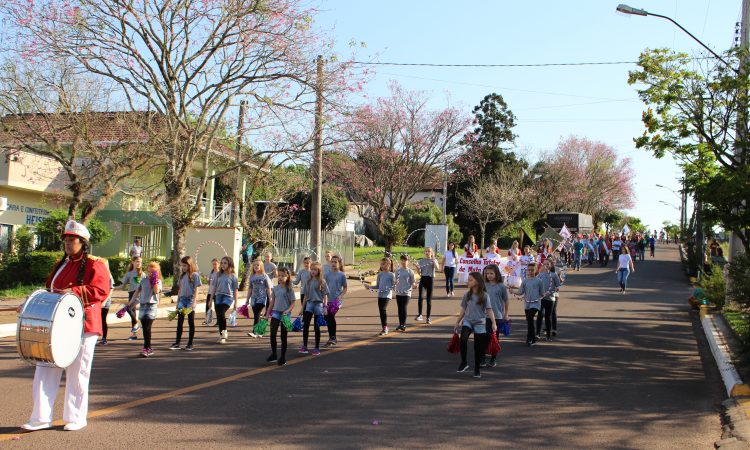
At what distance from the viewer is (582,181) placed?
66.3 m

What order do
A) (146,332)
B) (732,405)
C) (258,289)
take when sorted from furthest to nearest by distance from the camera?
(258,289)
(146,332)
(732,405)

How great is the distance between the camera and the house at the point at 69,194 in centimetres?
2053

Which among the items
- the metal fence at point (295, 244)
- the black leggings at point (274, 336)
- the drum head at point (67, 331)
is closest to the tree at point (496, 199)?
the metal fence at point (295, 244)

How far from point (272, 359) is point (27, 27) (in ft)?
39.3

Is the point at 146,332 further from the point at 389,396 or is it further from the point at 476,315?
the point at 476,315

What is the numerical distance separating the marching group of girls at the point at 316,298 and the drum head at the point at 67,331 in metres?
4.36

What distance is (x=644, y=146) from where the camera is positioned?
1468cm

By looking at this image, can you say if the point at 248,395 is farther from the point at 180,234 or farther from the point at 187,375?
the point at 180,234

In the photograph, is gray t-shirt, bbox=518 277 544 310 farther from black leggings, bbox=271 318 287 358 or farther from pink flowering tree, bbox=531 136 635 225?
pink flowering tree, bbox=531 136 635 225

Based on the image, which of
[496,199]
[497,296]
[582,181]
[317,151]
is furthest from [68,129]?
[582,181]

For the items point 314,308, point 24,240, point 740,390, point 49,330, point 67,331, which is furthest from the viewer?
point 24,240

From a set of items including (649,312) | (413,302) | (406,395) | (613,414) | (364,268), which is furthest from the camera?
(364,268)

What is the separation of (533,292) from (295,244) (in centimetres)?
1838

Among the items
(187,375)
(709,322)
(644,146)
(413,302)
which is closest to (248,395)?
(187,375)
